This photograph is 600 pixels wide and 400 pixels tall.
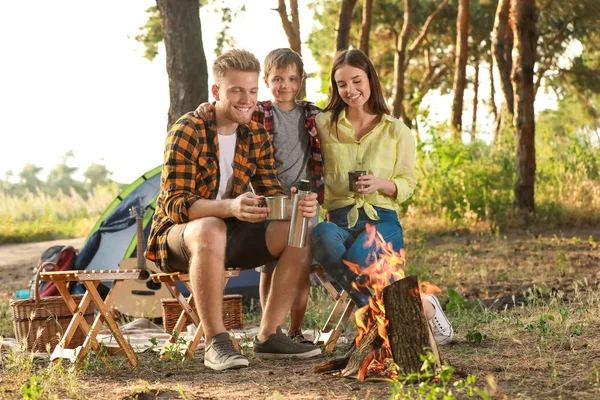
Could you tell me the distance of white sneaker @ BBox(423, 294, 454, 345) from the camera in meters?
4.51

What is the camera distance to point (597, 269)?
7992mm

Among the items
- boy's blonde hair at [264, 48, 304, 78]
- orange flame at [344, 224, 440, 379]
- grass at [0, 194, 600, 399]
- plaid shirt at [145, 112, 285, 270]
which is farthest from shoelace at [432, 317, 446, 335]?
boy's blonde hair at [264, 48, 304, 78]

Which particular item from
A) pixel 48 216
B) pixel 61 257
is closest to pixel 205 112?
pixel 61 257

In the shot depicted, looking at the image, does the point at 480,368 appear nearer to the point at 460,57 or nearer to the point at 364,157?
the point at 364,157

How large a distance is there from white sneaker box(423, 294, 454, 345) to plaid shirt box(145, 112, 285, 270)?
3.24ft

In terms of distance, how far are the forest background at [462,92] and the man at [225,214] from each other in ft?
10.5

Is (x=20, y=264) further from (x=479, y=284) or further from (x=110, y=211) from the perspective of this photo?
(x=479, y=284)

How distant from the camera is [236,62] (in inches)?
167

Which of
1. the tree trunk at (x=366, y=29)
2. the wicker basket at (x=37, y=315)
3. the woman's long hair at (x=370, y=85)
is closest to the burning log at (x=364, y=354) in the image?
the woman's long hair at (x=370, y=85)

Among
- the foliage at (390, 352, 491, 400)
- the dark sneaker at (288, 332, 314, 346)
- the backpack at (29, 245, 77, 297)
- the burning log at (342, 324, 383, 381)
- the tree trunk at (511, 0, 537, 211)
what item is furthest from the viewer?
the tree trunk at (511, 0, 537, 211)

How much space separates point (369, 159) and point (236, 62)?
0.85 m

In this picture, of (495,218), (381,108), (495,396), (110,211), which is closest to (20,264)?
(110,211)

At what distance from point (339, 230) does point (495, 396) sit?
4.24ft

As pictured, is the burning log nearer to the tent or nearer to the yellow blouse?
the yellow blouse
